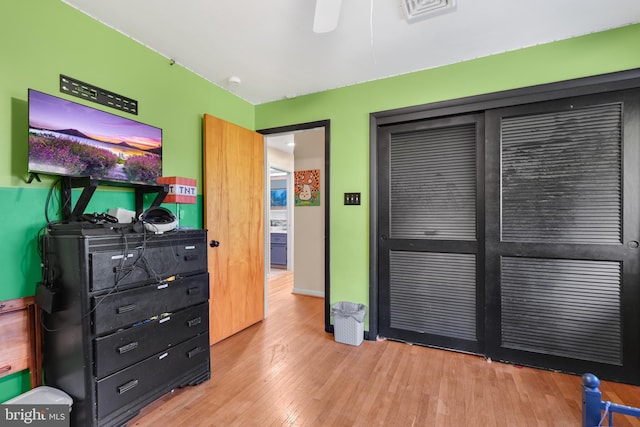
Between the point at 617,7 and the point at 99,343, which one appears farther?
the point at 617,7

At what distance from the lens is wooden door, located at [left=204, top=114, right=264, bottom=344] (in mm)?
2682

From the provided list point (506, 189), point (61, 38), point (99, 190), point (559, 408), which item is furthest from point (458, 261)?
point (61, 38)

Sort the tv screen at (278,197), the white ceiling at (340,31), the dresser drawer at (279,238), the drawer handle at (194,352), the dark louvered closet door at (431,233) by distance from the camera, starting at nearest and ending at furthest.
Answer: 1. the white ceiling at (340,31)
2. the drawer handle at (194,352)
3. the dark louvered closet door at (431,233)
4. the dresser drawer at (279,238)
5. the tv screen at (278,197)

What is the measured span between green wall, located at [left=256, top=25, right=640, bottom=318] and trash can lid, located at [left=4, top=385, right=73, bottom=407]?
2.11 m

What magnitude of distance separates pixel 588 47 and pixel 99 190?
3.70m

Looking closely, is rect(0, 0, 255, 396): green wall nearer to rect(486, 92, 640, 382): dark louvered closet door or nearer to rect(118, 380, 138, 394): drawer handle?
rect(118, 380, 138, 394): drawer handle

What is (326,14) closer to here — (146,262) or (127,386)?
(146,262)

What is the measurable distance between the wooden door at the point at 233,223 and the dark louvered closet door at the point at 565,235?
2.29 m

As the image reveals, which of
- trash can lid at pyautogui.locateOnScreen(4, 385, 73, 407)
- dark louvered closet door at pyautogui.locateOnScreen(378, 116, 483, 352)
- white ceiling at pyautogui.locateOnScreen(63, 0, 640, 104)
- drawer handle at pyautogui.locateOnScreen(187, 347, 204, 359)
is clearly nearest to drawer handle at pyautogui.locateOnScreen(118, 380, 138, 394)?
trash can lid at pyautogui.locateOnScreen(4, 385, 73, 407)

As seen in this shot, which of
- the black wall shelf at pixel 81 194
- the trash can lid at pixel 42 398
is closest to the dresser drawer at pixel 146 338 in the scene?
the trash can lid at pixel 42 398

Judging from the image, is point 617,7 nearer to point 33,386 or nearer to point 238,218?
point 238,218

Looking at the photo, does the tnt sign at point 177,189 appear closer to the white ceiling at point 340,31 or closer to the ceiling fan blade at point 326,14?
the white ceiling at point 340,31

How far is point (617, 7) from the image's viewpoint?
6.10 feet

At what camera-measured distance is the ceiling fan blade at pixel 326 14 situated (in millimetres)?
1369
